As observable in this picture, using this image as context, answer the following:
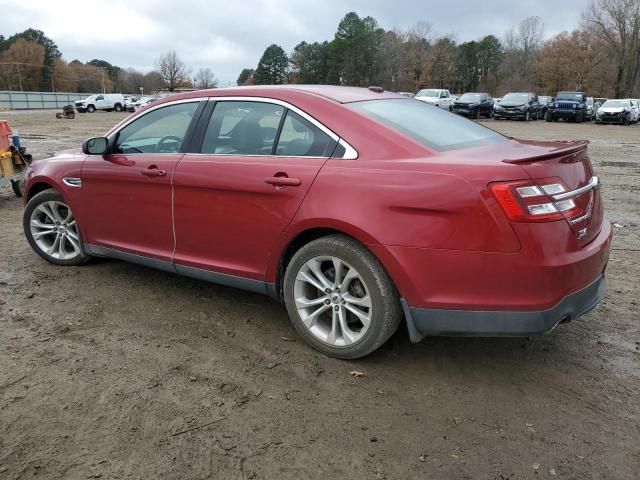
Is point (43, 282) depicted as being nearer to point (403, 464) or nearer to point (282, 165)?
point (282, 165)

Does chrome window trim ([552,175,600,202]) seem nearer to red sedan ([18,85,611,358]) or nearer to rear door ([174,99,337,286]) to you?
red sedan ([18,85,611,358])

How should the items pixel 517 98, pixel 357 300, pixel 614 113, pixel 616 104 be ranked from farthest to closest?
pixel 517 98 → pixel 616 104 → pixel 614 113 → pixel 357 300

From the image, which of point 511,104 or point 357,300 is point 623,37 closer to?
point 511,104

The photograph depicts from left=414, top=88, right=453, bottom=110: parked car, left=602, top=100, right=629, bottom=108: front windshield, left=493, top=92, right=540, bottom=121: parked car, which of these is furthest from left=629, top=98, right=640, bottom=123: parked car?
left=414, top=88, right=453, bottom=110: parked car

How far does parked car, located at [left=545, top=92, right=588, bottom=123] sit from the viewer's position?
34.2 meters

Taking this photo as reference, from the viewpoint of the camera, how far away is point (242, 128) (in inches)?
149

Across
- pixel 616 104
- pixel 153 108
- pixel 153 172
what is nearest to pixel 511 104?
pixel 616 104

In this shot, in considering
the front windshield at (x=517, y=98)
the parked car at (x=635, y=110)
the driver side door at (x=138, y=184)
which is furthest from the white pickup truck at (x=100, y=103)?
the driver side door at (x=138, y=184)

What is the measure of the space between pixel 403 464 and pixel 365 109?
6.73ft

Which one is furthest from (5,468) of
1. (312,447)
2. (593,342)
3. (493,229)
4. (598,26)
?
(598,26)

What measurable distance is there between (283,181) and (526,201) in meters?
1.39

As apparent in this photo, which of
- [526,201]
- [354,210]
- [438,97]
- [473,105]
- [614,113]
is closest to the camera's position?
[526,201]

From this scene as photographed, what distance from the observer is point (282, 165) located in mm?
3428

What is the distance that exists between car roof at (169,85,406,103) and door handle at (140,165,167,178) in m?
0.60
